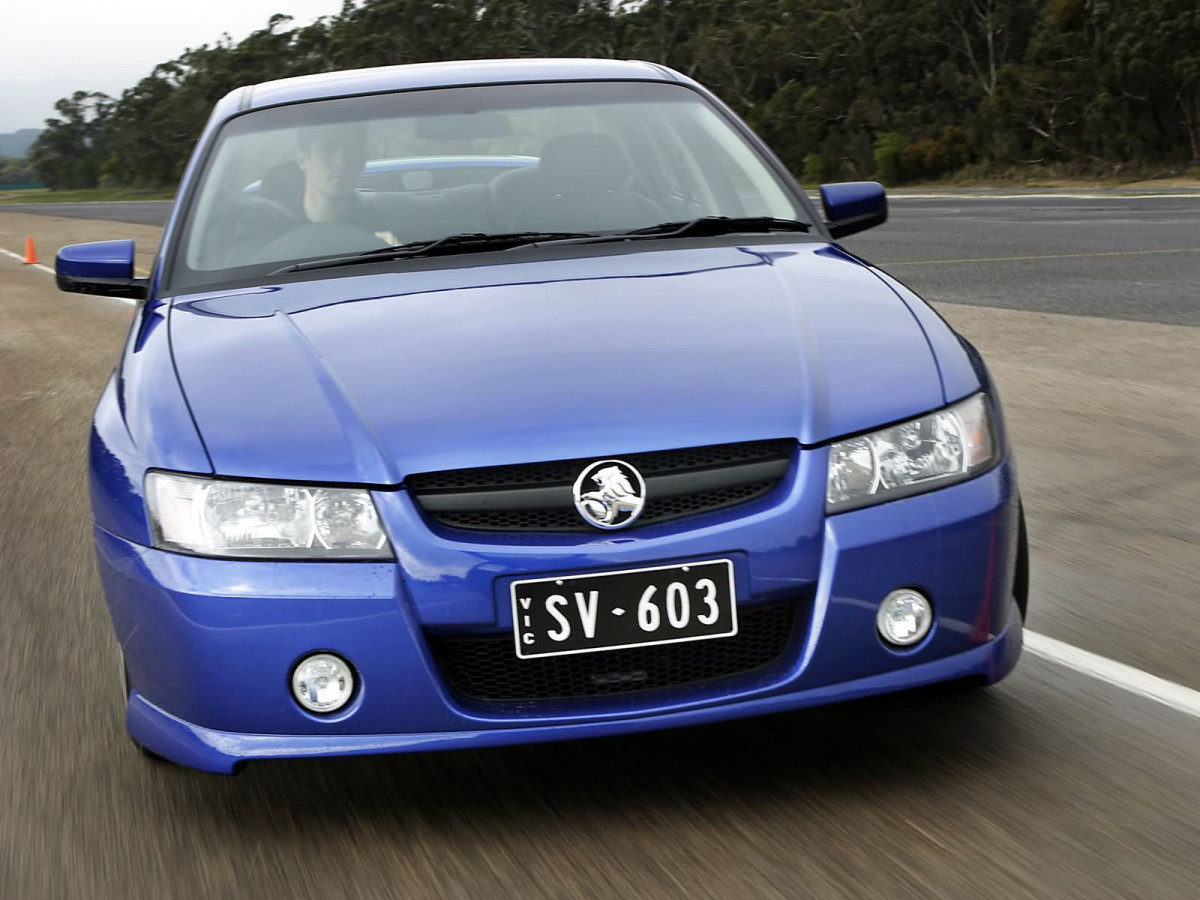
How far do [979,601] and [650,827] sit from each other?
29.6 inches

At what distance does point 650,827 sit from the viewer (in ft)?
10.1

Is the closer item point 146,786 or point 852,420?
point 852,420

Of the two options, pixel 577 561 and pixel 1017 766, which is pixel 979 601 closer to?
pixel 1017 766

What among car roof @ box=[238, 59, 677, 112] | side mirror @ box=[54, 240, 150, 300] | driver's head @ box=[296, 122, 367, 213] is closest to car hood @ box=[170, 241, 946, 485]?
driver's head @ box=[296, 122, 367, 213]

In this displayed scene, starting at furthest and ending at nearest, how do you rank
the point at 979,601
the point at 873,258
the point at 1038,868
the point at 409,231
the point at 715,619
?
1. the point at 873,258
2. the point at 409,231
3. the point at 979,601
4. the point at 715,619
5. the point at 1038,868

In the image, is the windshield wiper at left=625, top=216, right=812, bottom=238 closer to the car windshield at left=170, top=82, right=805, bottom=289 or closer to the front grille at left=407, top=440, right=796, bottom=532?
the car windshield at left=170, top=82, right=805, bottom=289

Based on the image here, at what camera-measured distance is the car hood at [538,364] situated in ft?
10.0

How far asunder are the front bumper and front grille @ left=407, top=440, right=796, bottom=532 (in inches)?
1.6

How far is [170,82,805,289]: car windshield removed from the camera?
4.45 m

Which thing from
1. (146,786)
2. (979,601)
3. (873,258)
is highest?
(979,601)

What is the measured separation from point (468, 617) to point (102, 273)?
239 centimetres

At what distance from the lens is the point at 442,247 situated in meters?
4.30

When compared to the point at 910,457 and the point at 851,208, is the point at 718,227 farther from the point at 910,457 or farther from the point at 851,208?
the point at 910,457

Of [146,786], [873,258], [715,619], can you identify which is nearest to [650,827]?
[715,619]
